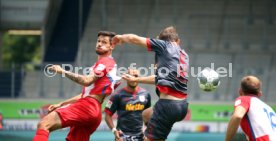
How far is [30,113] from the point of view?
18906mm

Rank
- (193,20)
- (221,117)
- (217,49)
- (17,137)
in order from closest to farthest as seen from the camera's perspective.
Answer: (17,137) → (221,117) → (217,49) → (193,20)

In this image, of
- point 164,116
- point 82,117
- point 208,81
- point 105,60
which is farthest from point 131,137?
point 164,116

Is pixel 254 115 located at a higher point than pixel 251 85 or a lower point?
lower

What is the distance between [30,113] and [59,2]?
7622 mm

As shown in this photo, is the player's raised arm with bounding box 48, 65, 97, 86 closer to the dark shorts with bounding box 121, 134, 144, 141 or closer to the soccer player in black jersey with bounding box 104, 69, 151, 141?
the soccer player in black jersey with bounding box 104, 69, 151, 141

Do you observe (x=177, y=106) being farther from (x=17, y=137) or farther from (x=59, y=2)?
(x=59, y=2)

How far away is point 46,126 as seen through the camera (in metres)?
7.12

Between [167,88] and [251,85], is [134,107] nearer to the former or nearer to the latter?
[167,88]

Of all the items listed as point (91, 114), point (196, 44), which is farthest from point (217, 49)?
point (91, 114)

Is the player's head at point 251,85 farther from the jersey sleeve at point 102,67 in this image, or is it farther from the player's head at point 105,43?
the player's head at point 105,43

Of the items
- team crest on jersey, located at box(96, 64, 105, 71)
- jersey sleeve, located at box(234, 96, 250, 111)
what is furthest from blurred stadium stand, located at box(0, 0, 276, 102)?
jersey sleeve, located at box(234, 96, 250, 111)

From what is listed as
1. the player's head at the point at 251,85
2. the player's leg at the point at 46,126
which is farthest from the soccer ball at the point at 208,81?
the player's leg at the point at 46,126

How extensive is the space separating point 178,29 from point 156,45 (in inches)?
663

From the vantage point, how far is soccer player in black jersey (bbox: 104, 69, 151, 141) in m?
9.72
